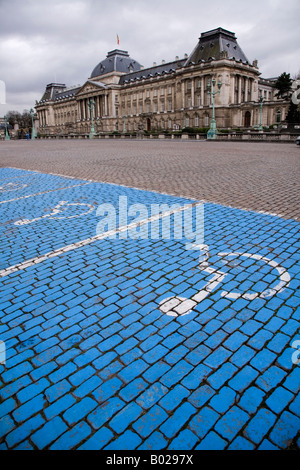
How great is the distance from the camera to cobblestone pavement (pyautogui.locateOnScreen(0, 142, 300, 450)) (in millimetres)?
2201

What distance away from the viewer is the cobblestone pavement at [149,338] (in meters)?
2.20

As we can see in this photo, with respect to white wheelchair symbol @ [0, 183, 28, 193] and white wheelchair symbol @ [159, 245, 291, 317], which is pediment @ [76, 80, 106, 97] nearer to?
white wheelchair symbol @ [0, 183, 28, 193]

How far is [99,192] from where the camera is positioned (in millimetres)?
8766

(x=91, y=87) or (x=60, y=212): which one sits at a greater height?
(x=91, y=87)

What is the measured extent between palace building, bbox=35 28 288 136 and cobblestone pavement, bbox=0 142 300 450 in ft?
181

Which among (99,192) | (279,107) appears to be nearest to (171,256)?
(99,192)
